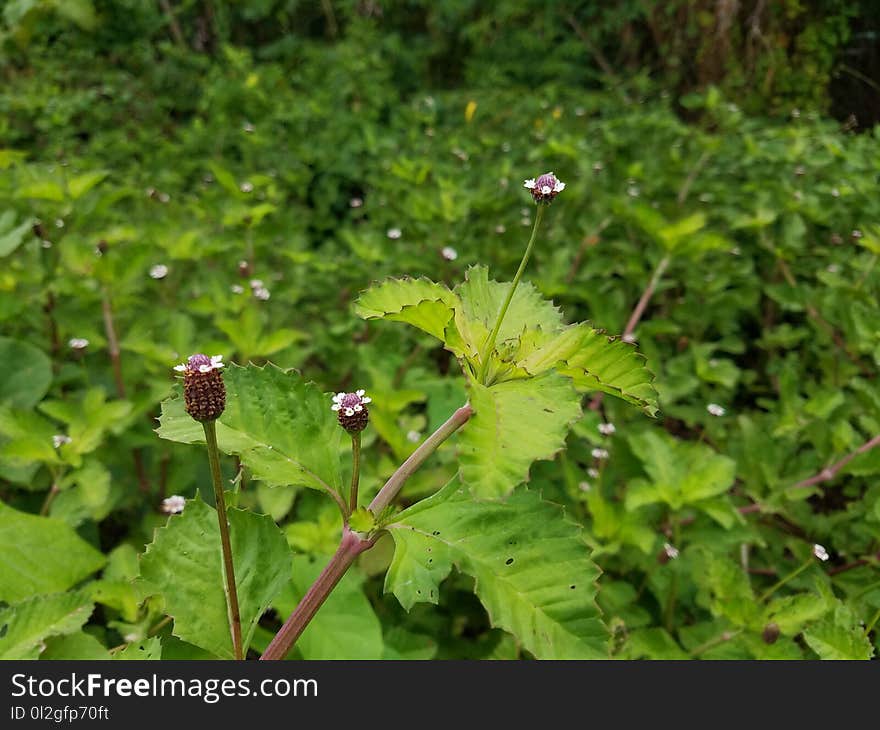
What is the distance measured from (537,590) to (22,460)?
3.72 feet

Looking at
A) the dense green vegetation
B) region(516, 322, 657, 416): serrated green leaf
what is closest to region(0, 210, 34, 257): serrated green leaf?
the dense green vegetation

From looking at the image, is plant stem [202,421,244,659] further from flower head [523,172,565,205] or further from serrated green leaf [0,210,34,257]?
serrated green leaf [0,210,34,257]

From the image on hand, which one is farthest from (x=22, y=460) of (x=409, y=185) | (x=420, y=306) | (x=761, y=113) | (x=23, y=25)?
(x=761, y=113)

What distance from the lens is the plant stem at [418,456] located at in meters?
0.77

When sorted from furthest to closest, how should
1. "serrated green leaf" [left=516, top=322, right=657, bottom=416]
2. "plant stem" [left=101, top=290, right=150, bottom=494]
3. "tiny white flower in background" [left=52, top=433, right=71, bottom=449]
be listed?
1. "plant stem" [left=101, top=290, right=150, bottom=494]
2. "tiny white flower in background" [left=52, top=433, right=71, bottom=449]
3. "serrated green leaf" [left=516, top=322, right=657, bottom=416]

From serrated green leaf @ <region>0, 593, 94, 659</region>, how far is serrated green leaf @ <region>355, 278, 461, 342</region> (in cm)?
66

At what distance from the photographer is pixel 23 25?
14.3ft

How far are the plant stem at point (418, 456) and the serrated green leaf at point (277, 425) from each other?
8 cm

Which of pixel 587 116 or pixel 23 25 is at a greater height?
pixel 23 25

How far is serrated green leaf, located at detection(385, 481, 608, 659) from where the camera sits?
741 mm

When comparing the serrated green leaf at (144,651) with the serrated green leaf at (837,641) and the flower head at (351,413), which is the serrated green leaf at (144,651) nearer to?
the flower head at (351,413)

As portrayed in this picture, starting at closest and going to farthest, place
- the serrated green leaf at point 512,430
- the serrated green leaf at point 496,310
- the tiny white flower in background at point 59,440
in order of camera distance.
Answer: the serrated green leaf at point 512,430 → the serrated green leaf at point 496,310 → the tiny white flower in background at point 59,440

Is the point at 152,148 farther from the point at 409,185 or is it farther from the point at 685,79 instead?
the point at 685,79

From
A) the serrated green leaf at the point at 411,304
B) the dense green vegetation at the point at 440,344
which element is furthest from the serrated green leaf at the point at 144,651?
the serrated green leaf at the point at 411,304
